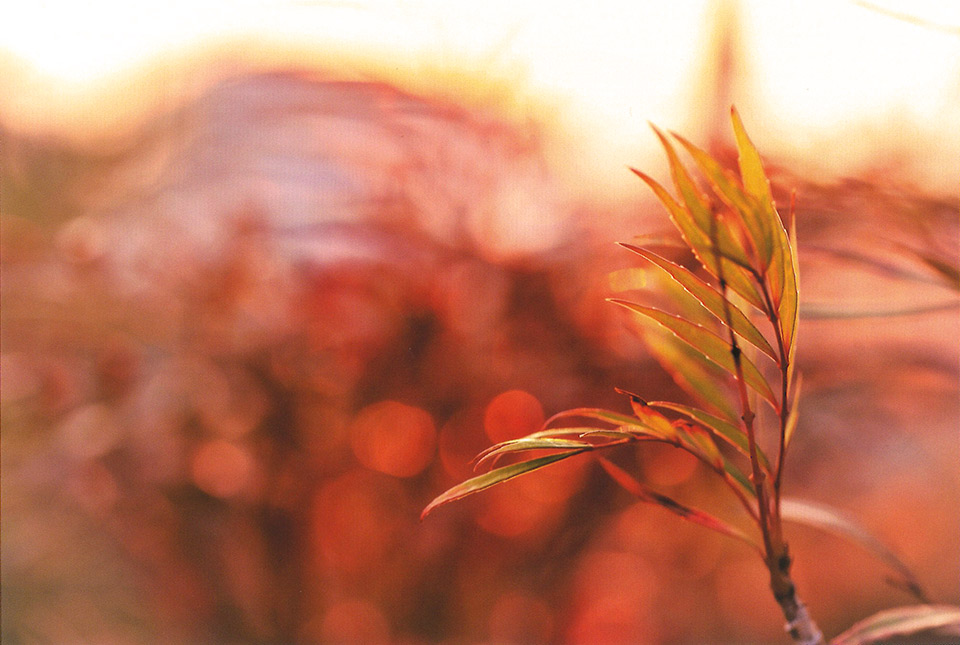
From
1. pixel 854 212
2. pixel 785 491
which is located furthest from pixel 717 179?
pixel 785 491

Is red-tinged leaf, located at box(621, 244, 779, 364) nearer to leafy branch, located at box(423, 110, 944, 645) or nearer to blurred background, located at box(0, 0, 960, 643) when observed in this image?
leafy branch, located at box(423, 110, 944, 645)

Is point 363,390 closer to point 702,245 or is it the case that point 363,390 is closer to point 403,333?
point 403,333

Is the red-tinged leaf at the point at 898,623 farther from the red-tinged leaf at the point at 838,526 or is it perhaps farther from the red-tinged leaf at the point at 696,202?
the red-tinged leaf at the point at 696,202

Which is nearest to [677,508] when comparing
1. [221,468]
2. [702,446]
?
[702,446]

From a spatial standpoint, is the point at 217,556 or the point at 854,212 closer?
the point at 854,212

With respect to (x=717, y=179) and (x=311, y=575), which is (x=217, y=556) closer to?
(x=311, y=575)

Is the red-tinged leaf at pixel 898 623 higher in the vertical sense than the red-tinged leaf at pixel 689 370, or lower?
lower

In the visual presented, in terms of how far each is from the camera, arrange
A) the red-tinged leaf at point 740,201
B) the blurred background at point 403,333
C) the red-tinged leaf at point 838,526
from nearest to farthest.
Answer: the red-tinged leaf at point 740,201, the red-tinged leaf at point 838,526, the blurred background at point 403,333

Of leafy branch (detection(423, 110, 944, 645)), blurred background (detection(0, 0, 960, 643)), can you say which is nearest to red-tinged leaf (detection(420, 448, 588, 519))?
leafy branch (detection(423, 110, 944, 645))

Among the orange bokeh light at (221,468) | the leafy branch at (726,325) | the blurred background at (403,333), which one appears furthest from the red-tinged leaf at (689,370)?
the orange bokeh light at (221,468)
